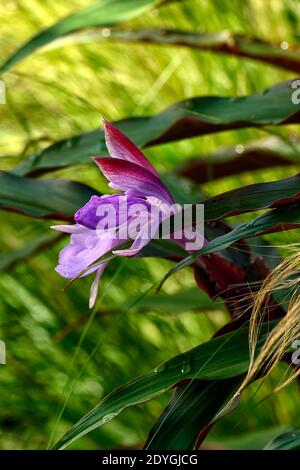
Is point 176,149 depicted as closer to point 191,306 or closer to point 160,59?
point 160,59

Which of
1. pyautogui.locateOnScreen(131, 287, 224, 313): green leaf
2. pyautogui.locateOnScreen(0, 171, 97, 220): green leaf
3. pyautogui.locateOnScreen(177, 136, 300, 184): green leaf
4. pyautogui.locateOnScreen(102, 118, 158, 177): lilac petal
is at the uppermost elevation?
pyautogui.locateOnScreen(177, 136, 300, 184): green leaf

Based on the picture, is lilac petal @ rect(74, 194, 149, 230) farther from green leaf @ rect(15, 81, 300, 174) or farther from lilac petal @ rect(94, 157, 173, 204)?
green leaf @ rect(15, 81, 300, 174)

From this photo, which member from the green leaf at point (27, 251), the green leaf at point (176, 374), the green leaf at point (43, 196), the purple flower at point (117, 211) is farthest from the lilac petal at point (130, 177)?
the green leaf at point (27, 251)

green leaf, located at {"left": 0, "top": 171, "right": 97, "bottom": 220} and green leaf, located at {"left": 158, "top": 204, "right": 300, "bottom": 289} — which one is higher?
green leaf, located at {"left": 0, "top": 171, "right": 97, "bottom": 220}

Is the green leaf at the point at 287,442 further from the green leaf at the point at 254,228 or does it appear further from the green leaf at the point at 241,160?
the green leaf at the point at 241,160

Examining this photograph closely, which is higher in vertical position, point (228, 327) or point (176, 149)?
point (176, 149)

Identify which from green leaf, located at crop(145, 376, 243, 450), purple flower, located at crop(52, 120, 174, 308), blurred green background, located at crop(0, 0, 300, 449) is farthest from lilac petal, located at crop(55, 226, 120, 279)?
blurred green background, located at crop(0, 0, 300, 449)

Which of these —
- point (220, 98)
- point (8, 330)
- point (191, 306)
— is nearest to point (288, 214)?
point (220, 98)
